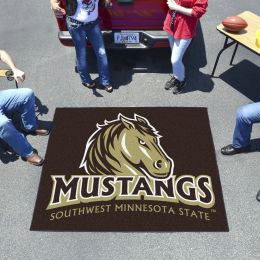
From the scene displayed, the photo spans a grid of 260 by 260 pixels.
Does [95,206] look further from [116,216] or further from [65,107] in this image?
[65,107]

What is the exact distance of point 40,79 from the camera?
506 cm

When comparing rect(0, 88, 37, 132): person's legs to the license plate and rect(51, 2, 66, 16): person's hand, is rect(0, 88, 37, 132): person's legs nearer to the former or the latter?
rect(51, 2, 66, 16): person's hand

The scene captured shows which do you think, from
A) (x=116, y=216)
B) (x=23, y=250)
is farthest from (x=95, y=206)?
(x=23, y=250)

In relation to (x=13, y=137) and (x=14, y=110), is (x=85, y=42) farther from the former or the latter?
(x=13, y=137)

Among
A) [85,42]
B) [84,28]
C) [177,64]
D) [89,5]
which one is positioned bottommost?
[177,64]

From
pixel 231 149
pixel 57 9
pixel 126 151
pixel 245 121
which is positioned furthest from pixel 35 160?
pixel 245 121

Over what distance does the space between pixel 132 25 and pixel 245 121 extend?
1.99m

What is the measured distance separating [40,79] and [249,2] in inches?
164

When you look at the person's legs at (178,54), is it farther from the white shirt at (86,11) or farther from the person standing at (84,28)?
the white shirt at (86,11)

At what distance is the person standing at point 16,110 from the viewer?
3617 millimetres

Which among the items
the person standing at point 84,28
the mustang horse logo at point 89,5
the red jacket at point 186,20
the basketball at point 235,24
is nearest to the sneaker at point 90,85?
the person standing at point 84,28

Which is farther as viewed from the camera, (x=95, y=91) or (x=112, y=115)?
(x=95, y=91)

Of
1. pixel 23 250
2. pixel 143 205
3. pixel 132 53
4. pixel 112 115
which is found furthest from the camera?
pixel 132 53

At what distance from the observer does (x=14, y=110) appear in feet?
12.9
